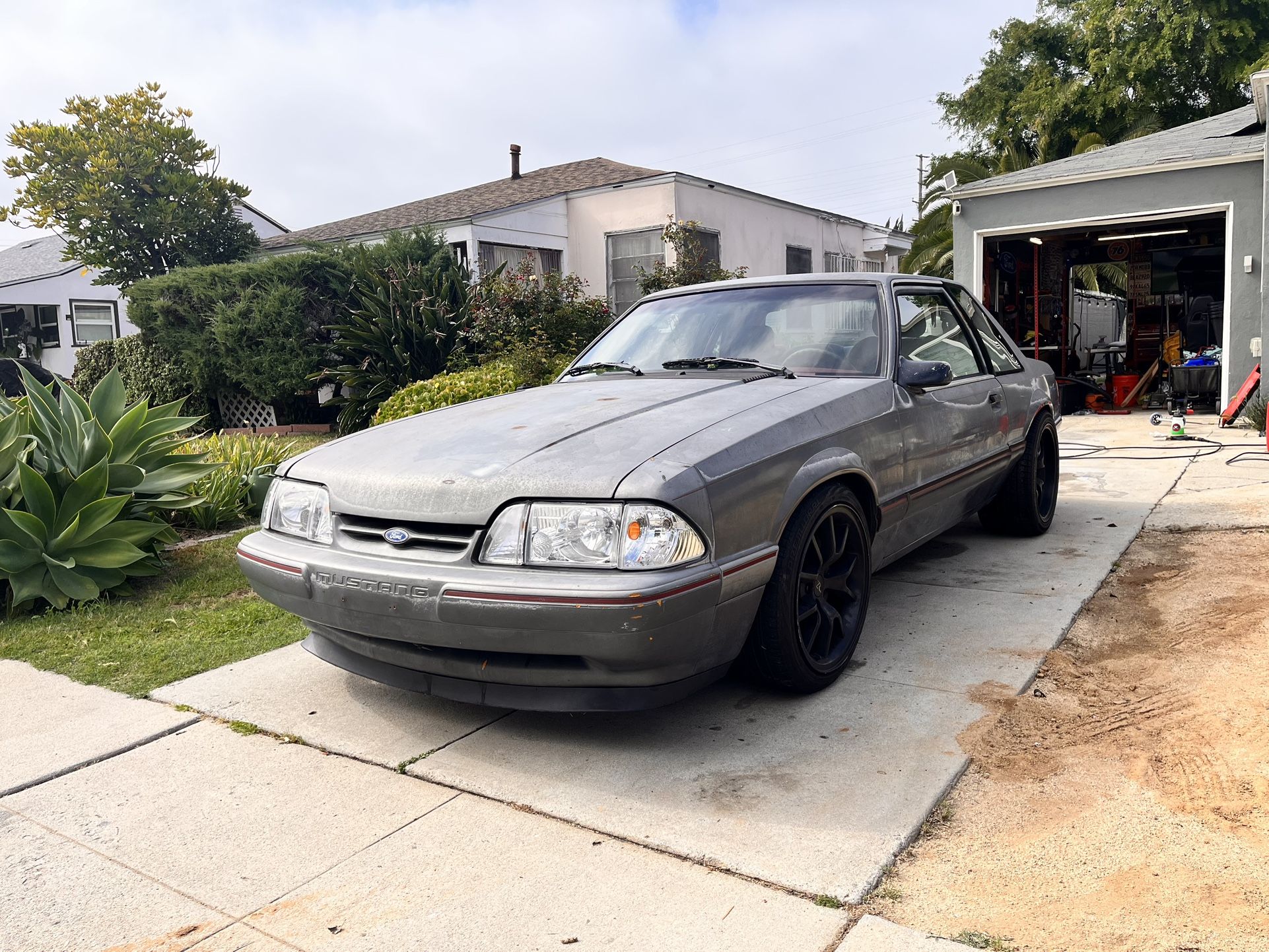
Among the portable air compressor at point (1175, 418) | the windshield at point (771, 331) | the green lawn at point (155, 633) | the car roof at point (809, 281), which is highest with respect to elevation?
the car roof at point (809, 281)

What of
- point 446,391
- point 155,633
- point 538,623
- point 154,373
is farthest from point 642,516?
point 154,373

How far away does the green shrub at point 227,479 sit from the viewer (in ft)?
21.9

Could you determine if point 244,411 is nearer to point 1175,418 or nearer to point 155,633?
point 155,633

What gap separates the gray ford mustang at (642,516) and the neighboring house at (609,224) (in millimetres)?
11049

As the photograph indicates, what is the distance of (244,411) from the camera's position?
14352 millimetres

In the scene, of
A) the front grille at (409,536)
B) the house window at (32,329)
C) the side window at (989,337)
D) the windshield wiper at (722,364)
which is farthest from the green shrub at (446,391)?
the house window at (32,329)

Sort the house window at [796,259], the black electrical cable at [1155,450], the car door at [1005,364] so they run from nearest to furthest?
the car door at [1005,364], the black electrical cable at [1155,450], the house window at [796,259]

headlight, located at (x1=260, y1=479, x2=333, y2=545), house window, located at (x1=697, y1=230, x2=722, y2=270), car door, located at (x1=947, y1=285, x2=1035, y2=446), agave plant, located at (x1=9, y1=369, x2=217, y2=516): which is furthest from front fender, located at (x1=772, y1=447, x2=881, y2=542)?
house window, located at (x1=697, y1=230, x2=722, y2=270)

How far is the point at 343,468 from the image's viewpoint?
3395 millimetres

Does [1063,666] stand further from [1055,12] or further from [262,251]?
[1055,12]

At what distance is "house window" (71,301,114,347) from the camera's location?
92.1ft

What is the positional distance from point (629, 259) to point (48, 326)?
20.9 metres

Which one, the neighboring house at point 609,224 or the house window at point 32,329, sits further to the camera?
the house window at point 32,329

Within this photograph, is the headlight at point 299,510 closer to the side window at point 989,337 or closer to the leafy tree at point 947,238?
the side window at point 989,337
